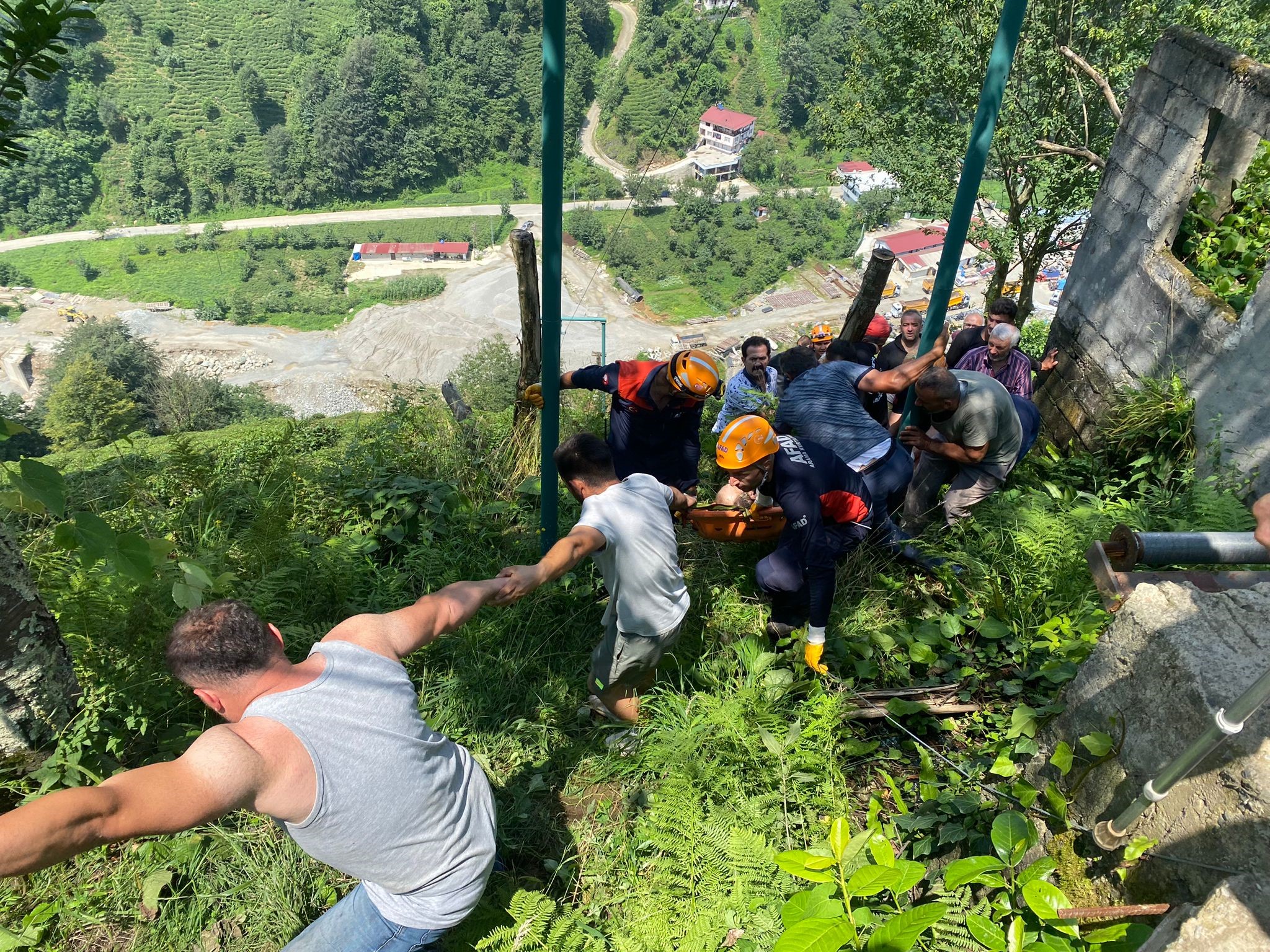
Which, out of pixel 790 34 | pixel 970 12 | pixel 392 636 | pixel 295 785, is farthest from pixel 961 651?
pixel 790 34

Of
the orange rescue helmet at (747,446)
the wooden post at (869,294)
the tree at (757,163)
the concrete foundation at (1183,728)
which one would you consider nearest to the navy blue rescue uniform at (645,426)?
the orange rescue helmet at (747,446)

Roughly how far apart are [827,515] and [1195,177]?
11.5 ft

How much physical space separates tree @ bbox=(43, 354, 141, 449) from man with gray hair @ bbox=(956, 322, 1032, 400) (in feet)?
121

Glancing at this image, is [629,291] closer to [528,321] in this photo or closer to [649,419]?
[528,321]

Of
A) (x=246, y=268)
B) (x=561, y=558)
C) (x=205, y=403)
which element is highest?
(x=561, y=558)

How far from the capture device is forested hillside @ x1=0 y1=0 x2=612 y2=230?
81.2m

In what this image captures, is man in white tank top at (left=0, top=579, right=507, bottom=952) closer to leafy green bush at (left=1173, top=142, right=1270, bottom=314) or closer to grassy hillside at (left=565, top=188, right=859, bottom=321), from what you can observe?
leafy green bush at (left=1173, top=142, right=1270, bottom=314)

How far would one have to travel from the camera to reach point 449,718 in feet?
11.4

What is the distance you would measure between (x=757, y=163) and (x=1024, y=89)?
237ft

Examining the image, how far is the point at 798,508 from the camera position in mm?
3586

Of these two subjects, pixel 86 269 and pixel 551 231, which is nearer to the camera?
pixel 551 231

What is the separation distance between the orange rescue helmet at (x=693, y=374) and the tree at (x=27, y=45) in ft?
9.14

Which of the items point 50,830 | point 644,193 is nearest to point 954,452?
point 50,830

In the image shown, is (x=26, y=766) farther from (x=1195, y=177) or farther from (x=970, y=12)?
(x=970, y=12)
